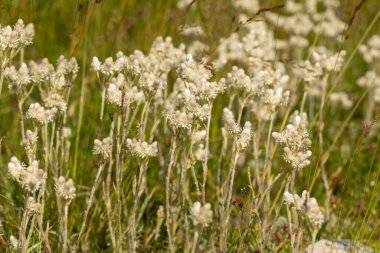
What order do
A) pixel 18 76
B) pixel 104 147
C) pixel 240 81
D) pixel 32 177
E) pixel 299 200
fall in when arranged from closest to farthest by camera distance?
pixel 32 177, pixel 299 200, pixel 104 147, pixel 18 76, pixel 240 81

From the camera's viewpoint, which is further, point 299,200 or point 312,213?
point 299,200

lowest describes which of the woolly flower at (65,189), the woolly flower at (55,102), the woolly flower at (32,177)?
the woolly flower at (65,189)

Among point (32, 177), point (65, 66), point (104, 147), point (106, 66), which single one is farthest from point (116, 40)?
point (32, 177)

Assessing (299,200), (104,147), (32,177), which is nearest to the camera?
(32,177)

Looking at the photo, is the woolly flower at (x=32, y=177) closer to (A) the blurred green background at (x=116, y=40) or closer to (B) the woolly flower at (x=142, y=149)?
(B) the woolly flower at (x=142, y=149)

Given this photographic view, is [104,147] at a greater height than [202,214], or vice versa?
[104,147]

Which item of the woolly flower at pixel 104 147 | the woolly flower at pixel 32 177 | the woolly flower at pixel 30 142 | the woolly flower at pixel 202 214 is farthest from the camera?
the woolly flower at pixel 104 147

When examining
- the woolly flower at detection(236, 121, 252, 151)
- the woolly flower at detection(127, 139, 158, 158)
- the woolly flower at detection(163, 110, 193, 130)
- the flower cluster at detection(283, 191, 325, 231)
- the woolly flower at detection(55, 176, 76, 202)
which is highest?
the woolly flower at detection(163, 110, 193, 130)

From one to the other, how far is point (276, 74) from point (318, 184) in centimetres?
100

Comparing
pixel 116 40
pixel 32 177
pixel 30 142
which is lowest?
pixel 32 177

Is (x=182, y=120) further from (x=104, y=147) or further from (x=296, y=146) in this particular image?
(x=296, y=146)

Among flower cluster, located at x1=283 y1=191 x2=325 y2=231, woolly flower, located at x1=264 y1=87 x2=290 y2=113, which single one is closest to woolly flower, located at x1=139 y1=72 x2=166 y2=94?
woolly flower, located at x1=264 y1=87 x2=290 y2=113

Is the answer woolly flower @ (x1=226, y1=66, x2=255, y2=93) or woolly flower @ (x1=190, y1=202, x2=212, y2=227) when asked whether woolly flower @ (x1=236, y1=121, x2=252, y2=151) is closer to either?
woolly flower @ (x1=226, y1=66, x2=255, y2=93)

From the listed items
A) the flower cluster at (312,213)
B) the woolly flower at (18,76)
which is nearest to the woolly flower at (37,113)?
the woolly flower at (18,76)
